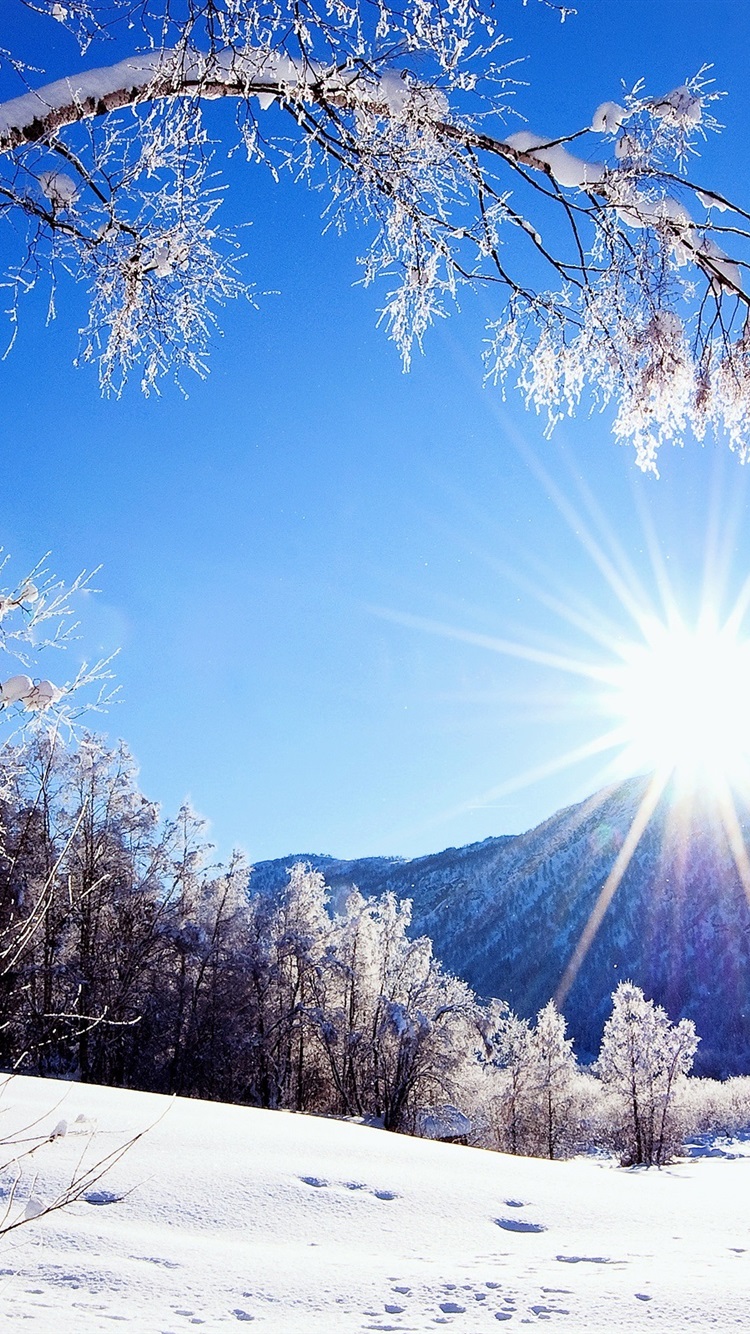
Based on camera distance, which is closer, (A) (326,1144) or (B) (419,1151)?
(A) (326,1144)

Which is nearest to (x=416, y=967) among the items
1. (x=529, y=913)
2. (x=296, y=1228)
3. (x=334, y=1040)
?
(x=334, y=1040)

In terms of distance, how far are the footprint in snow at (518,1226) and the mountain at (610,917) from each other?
109950mm

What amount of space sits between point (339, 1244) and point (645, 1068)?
3362 cm

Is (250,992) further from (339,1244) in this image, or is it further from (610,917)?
(610,917)

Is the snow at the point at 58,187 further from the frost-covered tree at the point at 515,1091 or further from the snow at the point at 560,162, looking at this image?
the frost-covered tree at the point at 515,1091

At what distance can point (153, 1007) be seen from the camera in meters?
23.6

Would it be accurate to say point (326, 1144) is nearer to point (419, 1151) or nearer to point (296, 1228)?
point (419, 1151)

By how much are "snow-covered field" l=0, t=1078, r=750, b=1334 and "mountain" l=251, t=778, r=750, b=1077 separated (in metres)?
109

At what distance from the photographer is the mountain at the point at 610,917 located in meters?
126

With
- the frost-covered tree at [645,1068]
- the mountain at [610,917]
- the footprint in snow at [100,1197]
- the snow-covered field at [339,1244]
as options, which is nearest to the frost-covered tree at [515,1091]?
the frost-covered tree at [645,1068]

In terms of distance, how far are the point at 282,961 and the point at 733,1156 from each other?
21243 mm

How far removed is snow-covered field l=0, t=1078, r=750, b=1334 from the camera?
2.81 metres

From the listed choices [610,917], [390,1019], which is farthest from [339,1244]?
[610,917]

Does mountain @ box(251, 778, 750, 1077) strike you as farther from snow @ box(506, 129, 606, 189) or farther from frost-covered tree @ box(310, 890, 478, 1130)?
snow @ box(506, 129, 606, 189)
